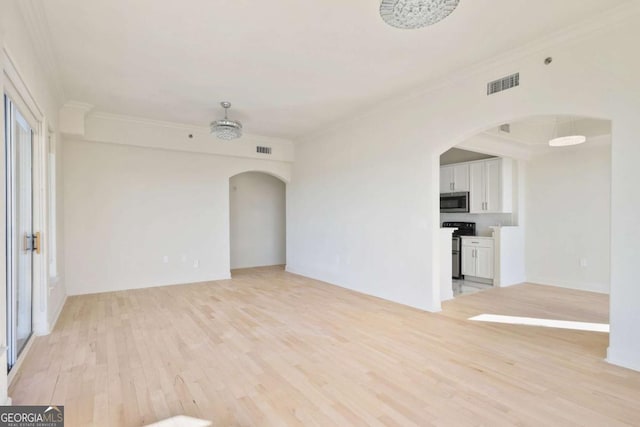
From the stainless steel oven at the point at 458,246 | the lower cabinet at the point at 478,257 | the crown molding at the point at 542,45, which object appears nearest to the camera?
the crown molding at the point at 542,45

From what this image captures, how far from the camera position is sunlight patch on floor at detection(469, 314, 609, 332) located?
3.62m

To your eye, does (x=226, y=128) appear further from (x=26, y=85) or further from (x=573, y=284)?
(x=573, y=284)

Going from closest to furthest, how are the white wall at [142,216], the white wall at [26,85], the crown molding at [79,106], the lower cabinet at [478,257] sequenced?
the white wall at [26,85] → the crown molding at [79,106] → the white wall at [142,216] → the lower cabinet at [478,257]

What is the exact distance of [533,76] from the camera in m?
3.23

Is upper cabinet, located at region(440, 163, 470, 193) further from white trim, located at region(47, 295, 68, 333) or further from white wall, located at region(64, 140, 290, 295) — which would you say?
white trim, located at region(47, 295, 68, 333)

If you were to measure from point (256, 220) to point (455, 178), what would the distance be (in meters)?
4.87

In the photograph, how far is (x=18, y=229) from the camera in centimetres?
296

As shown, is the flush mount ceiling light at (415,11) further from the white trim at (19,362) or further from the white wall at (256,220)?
the white wall at (256,220)

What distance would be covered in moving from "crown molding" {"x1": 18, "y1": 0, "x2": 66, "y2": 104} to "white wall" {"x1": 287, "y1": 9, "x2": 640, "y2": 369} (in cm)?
403

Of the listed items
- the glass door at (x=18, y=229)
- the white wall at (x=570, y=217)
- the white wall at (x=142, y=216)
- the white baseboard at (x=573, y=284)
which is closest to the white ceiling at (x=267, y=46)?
the glass door at (x=18, y=229)

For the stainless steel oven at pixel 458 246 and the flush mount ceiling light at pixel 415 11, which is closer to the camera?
the flush mount ceiling light at pixel 415 11

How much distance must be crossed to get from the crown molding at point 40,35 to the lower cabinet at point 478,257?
269 inches

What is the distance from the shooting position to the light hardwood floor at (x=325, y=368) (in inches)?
81.1

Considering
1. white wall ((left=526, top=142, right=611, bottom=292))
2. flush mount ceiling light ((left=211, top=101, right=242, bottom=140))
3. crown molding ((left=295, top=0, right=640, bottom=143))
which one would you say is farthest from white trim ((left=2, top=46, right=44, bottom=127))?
white wall ((left=526, top=142, right=611, bottom=292))
